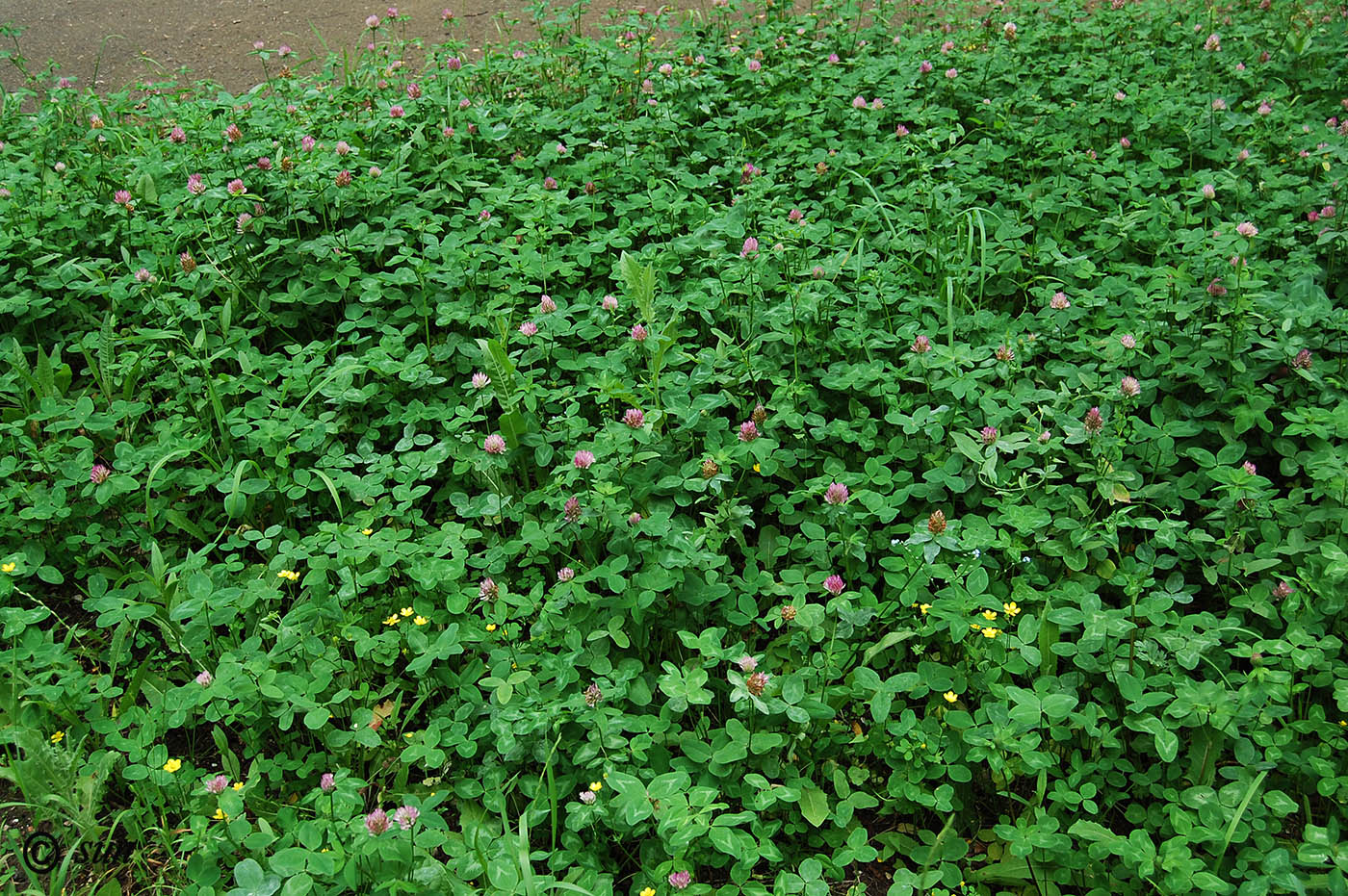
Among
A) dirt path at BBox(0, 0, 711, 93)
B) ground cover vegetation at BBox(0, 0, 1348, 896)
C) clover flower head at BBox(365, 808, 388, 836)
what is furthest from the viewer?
dirt path at BBox(0, 0, 711, 93)

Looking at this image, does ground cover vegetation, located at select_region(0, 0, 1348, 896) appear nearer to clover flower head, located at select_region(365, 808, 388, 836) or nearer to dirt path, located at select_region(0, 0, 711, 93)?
clover flower head, located at select_region(365, 808, 388, 836)

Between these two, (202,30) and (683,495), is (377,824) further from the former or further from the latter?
(202,30)

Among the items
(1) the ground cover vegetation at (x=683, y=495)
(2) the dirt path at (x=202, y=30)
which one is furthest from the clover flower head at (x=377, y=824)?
(2) the dirt path at (x=202, y=30)

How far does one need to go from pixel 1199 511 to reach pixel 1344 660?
575mm

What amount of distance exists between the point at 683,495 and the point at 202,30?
5.50m

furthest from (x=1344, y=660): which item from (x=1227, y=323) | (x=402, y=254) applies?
(x=402, y=254)

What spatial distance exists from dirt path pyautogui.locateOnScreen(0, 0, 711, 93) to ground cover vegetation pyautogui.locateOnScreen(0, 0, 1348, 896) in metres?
1.63

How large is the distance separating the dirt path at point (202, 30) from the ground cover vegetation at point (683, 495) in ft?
5.34

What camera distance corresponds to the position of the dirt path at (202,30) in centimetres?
618

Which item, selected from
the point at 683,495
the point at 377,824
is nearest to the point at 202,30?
the point at 683,495

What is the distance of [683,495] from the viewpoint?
9.62 feet

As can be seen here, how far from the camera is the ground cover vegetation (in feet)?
7.72

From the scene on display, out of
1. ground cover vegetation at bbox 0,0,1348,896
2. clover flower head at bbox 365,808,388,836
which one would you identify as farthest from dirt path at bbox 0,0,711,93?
clover flower head at bbox 365,808,388,836

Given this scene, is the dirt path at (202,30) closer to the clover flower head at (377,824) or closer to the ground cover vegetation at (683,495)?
the ground cover vegetation at (683,495)
